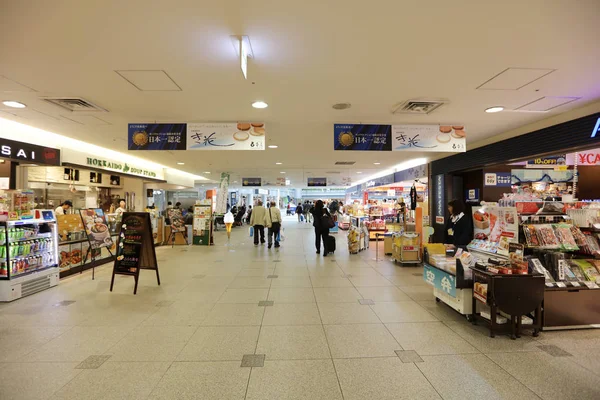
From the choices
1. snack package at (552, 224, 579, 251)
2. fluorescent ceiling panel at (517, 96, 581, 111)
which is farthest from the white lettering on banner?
snack package at (552, 224, 579, 251)

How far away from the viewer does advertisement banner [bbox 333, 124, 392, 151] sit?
18.3ft

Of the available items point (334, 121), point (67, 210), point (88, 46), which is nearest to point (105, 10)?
point (88, 46)

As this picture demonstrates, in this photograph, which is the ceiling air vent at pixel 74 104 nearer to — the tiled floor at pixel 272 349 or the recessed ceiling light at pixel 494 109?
the tiled floor at pixel 272 349

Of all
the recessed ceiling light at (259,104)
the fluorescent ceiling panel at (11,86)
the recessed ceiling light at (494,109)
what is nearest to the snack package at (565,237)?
the recessed ceiling light at (494,109)

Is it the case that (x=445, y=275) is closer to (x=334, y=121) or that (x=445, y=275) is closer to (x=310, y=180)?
(x=334, y=121)

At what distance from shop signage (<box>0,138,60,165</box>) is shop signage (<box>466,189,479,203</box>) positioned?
36.0 ft

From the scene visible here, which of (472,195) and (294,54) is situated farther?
(472,195)

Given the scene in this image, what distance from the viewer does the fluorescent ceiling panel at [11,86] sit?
374 centimetres

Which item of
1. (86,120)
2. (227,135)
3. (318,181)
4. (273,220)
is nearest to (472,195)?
(273,220)

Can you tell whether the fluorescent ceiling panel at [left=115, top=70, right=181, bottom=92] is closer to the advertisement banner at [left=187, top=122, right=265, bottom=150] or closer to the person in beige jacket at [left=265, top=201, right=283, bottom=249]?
the advertisement banner at [left=187, top=122, right=265, bottom=150]

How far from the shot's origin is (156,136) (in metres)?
5.55

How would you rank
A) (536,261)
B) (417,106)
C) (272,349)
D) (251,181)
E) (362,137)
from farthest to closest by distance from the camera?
(251,181) < (362,137) < (417,106) < (536,261) < (272,349)

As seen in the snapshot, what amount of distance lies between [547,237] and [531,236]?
6.8 inches

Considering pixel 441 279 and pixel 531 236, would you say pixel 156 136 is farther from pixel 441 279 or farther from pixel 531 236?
A: pixel 531 236
